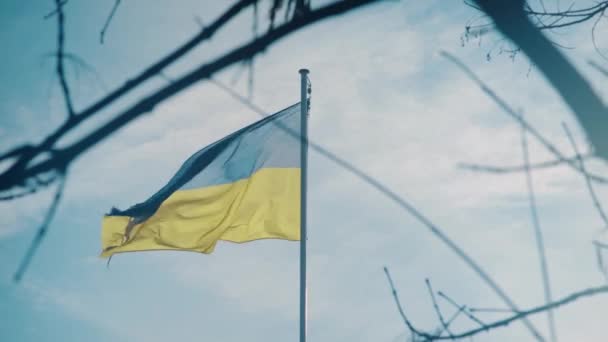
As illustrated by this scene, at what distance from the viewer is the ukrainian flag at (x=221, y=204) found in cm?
851

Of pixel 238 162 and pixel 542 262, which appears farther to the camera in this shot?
pixel 238 162

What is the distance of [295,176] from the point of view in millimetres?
8750

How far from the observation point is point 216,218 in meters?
8.68

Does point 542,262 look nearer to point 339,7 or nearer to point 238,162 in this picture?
point 339,7

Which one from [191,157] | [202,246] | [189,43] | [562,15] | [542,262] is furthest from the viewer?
[191,157]

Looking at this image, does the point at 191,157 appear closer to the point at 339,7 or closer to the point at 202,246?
the point at 202,246

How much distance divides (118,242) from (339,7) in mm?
6739

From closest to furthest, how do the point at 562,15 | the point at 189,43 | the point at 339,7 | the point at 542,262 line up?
the point at 339,7, the point at 189,43, the point at 562,15, the point at 542,262

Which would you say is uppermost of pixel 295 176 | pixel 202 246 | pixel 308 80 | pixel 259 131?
pixel 308 80

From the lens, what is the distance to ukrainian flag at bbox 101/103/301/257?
335 inches

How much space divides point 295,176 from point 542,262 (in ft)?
16.9

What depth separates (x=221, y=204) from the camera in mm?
8719

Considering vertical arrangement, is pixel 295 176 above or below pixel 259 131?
below

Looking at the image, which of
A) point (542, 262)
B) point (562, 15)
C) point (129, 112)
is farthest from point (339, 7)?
point (542, 262)
